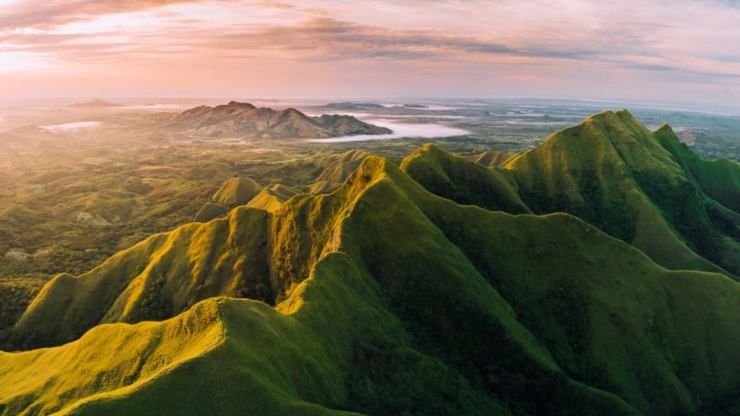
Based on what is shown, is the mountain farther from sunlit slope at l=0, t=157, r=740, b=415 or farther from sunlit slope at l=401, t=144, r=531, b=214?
sunlit slope at l=401, t=144, r=531, b=214

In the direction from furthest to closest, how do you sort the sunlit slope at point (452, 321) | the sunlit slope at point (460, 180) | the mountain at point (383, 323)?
1. the sunlit slope at point (460, 180)
2. the sunlit slope at point (452, 321)
3. the mountain at point (383, 323)

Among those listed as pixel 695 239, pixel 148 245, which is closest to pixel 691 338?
pixel 695 239

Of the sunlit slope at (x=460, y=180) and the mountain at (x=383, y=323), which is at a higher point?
the sunlit slope at (x=460, y=180)

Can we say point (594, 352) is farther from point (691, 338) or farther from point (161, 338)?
point (161, 338)

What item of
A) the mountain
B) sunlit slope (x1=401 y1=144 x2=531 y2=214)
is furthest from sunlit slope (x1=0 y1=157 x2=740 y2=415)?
sunlit slope (x1=401 y1=144 x2=531 y2=214)

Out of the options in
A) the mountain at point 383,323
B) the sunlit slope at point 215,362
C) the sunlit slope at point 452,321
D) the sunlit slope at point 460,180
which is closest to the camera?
the sunlit slope at point 215,362

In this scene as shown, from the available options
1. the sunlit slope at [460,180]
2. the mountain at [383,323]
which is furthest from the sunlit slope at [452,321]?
the sunlit slope at [460,180]

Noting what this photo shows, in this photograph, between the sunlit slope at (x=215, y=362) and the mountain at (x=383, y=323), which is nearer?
the sunlit slope at (x=215, y=362)

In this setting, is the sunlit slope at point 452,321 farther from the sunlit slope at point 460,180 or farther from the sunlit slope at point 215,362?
the sunlit slope at point 460,180

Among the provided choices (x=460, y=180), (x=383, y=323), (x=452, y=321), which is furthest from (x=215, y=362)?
(x=460, y=180)
